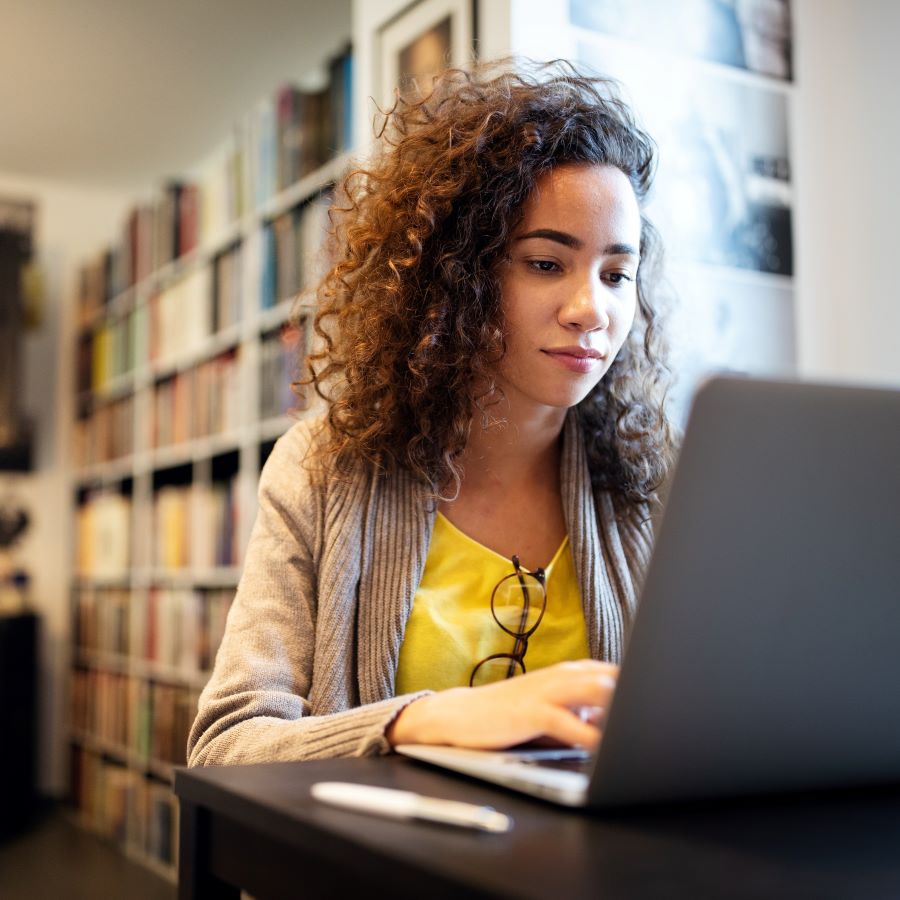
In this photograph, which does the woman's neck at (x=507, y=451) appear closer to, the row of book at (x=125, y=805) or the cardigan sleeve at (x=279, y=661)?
the cardigan sleeve at (x=279, y=661)

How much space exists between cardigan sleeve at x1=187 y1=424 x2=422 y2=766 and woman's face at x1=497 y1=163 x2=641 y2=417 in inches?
11.8

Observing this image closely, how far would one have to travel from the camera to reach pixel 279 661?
114 cm

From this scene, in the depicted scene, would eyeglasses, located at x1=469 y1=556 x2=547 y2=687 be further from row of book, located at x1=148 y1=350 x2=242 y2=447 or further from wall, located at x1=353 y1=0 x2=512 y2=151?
row of book, located at x1=148 y1=350 x2=242 y2=447

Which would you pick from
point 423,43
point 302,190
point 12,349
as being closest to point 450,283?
point 423,43

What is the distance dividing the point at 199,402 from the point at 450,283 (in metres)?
2.20

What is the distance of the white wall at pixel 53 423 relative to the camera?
4.59 m

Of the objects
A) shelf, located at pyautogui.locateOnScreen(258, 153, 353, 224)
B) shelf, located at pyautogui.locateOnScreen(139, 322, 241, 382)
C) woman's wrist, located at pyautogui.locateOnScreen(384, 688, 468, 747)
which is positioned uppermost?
shelf, located at pyautogui.locateOnScreen(258, 153, 353, 224)

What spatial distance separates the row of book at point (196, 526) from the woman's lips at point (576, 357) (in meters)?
1.97

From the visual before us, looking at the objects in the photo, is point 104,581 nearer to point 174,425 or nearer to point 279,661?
point 174,425

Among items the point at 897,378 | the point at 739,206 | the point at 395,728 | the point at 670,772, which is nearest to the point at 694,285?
the point at 739,206

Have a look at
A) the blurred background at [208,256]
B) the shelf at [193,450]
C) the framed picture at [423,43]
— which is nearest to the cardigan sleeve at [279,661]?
the blurred background at [208,256]

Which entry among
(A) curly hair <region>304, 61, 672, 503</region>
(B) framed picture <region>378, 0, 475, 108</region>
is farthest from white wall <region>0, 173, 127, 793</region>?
(A) curly hair <region>304, 61, 672, 503</region>

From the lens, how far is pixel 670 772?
64 cm

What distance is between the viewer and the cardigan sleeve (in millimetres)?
887
